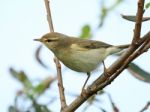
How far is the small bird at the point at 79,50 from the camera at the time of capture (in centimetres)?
332

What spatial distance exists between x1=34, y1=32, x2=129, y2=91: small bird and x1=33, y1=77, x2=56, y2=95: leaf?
649 millimetres

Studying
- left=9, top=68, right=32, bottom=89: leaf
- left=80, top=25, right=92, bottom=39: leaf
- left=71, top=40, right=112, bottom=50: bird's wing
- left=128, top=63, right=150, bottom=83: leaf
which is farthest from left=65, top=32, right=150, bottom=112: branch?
left=71, top=40, right=112, bottom=50: bird's wing

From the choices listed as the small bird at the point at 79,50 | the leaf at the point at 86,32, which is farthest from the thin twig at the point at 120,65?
the small bird at the point at 79,50

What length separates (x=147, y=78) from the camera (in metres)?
2.36

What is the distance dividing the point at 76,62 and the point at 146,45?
57.2 inches

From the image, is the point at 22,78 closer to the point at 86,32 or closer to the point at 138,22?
the point at 86,32

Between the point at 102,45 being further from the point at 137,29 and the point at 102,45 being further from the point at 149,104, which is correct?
the point at 137,29

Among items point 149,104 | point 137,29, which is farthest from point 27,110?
point 137,29

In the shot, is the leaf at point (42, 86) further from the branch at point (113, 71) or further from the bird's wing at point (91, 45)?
the bird's wing at point (91, 45)

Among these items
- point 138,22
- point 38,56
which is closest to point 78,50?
point 38,56

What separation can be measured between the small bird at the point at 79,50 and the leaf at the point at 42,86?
0.65 m

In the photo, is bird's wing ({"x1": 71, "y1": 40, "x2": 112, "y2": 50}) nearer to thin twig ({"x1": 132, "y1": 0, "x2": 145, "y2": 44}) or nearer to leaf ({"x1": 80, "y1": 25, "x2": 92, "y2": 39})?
leaf ({"x1": 80, "y1": 25, "x2": 92, "y2": 39})

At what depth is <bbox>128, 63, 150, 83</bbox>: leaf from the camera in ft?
7.77

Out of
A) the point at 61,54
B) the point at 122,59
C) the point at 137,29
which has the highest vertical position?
the point at 137,29
